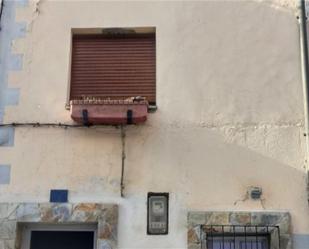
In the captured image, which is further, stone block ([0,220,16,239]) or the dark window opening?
the dark window opening

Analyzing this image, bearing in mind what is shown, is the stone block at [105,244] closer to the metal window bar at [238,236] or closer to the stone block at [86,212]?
the stone block at [86,212]

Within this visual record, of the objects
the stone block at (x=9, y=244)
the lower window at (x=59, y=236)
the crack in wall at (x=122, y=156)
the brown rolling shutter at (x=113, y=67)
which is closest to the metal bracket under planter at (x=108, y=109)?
the crack in wall at (x=122, y=156)

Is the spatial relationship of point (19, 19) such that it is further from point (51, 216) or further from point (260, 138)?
point (260, 138)

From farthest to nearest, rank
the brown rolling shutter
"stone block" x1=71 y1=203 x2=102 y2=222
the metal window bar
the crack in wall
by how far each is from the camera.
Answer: the brown rolling shutter < the crack in wall < "stone block" x1=71 y1=203 x2=102 y2=222 < the metal window bar

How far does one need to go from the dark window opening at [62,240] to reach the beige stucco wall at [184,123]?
0.40 m

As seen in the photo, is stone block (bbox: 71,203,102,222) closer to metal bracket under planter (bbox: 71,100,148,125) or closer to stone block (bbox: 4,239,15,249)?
stone block (bbox: 4,239,15,249)

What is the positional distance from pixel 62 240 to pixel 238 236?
6.06 feet

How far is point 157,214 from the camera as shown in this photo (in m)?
6.15

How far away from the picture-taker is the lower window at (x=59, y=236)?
6332 mm

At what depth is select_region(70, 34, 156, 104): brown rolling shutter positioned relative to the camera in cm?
662

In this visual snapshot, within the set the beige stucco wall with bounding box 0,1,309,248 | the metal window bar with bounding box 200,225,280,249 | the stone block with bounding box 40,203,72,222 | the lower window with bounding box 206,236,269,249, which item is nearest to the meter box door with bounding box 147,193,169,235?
the beige stucco wall with bounding box 0,1,309,248

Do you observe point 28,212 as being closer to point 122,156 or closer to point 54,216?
point 54,216

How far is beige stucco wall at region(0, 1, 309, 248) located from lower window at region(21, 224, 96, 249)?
1.13 feet

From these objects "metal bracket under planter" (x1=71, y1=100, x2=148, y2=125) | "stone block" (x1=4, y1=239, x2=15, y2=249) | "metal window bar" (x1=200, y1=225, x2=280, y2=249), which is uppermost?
"metal bracket under planter" (x1=71, y1=100, x2=148, y2=125)
